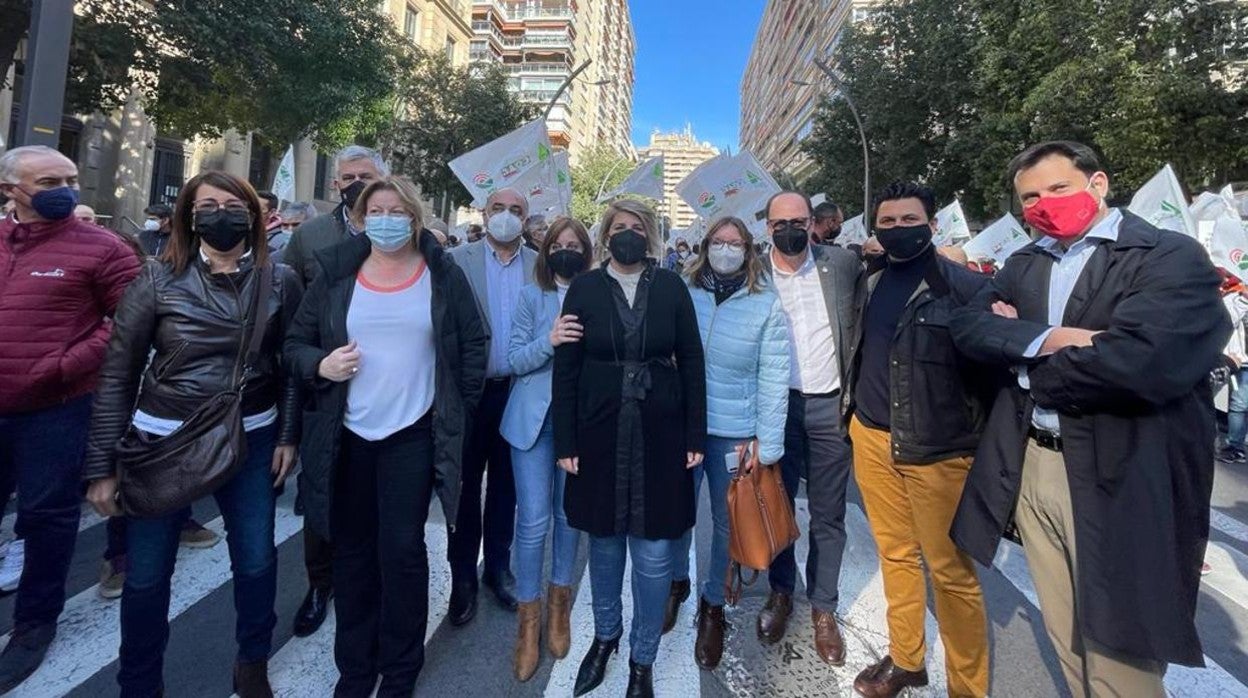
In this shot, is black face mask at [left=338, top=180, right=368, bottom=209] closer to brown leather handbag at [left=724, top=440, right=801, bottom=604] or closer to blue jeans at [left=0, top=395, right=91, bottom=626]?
blue jeans at [left=0, top=395, right=91, bottom=626]

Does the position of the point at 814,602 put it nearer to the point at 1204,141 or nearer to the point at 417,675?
the point at 417,675

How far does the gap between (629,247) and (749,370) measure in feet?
2.57

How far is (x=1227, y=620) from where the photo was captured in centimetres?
359

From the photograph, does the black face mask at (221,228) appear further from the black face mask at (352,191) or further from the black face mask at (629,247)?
the black face mask at (629,247)

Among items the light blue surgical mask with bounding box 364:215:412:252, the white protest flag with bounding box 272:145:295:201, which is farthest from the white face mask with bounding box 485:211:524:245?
the white protest flag with bounding box 272:145:295:201

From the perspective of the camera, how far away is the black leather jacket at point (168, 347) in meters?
2.24

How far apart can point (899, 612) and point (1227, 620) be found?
8.11 feet

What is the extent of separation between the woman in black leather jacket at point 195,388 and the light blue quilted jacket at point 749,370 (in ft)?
5.90

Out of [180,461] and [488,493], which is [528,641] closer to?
[488,493]

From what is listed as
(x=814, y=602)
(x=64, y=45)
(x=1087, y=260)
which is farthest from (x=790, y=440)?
(x=64, y=45)

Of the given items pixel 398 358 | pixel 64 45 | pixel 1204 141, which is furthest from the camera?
pixel 1204 141

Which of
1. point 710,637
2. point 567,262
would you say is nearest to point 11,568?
point 567,262

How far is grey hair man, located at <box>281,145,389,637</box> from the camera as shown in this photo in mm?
3170

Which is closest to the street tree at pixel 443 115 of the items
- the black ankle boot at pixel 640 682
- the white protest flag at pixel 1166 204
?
the white protest flag at pixel 1166 204
